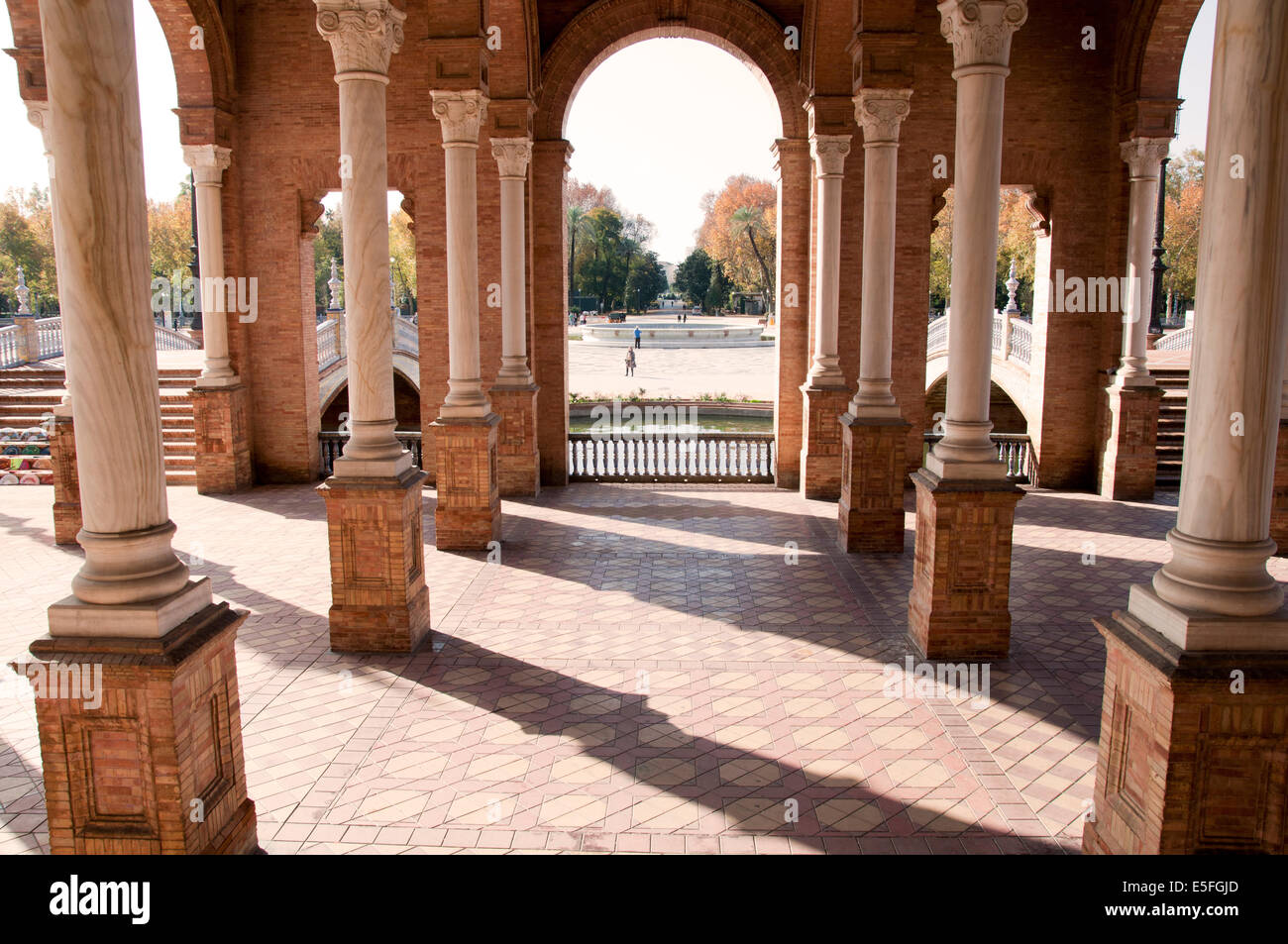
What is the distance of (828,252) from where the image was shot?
1360 cm

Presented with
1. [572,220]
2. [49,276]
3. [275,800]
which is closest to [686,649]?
[275,800]

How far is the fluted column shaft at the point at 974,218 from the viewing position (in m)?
7.32

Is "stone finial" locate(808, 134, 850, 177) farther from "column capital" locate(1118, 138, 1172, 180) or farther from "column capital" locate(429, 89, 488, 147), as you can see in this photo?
"column capital" locate(429, 89, 488, 147)

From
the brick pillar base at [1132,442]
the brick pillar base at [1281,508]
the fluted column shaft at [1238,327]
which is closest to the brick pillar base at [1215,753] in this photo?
the fluted column shaft at [1238,327]

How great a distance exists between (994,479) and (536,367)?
9.52 metres

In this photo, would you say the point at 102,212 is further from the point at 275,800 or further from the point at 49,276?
the point at 49,276

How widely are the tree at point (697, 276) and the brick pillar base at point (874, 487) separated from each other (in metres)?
71.0

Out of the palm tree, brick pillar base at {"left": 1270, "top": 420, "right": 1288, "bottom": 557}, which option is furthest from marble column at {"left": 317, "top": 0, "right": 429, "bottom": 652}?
the palm tree

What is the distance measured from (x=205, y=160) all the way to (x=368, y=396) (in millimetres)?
9183

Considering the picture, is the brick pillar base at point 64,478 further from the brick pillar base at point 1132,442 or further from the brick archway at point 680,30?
the brick pillar base at point 1132,442

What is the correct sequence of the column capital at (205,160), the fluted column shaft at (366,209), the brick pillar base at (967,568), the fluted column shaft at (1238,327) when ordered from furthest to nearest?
1. the column capital at (205,160)
2. the fluted column shaft at (366,209)
3. the brick pillar base at (967,568)
4. the fluted column shaft at (1238,327)

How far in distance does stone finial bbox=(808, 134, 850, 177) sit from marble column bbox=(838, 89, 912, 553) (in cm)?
223

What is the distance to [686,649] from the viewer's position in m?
8.04

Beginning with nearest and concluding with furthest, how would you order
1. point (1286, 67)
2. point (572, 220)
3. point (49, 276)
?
point (1286, 67) → point (49, 276) → point (572, 220)
